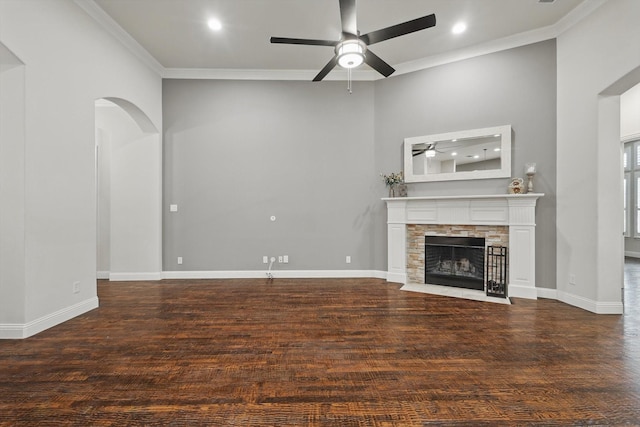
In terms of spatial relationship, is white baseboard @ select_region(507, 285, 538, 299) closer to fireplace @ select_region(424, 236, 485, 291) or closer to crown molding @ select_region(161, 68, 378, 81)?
fireplace @ select_region(424, 236, 485, 291)

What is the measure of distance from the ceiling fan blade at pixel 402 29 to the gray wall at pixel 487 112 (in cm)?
240

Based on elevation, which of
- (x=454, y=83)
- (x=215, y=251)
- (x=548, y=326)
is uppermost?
(x=454, y=83)

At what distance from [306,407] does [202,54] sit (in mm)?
5211

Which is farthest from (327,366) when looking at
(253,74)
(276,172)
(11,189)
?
(253,74)

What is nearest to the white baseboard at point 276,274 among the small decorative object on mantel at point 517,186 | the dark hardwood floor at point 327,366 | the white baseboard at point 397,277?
the white baseboard at point 397,277

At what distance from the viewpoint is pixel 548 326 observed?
3.19 metres

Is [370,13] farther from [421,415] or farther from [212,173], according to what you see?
[421,415]

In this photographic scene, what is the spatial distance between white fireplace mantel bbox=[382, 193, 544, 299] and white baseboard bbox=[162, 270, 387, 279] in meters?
0.60

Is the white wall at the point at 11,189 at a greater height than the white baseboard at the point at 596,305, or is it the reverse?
the white wall at the point at 11,189

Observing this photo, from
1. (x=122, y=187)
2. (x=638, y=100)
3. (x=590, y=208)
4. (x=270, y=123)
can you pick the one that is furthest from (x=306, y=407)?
(x=638, y=100)

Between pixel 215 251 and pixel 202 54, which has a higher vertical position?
pixel 202 54

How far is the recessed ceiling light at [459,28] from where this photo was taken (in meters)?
4.13

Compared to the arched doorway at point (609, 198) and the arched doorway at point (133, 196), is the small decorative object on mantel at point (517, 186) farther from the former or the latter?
the arched doorway at point (133, 196)

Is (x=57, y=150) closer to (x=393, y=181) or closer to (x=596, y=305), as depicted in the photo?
(x=393, y=181)
